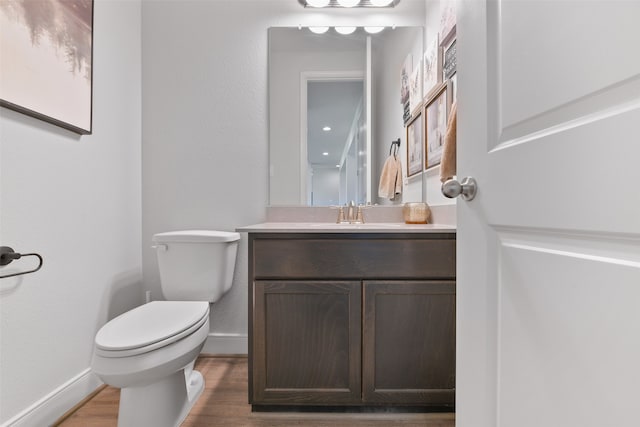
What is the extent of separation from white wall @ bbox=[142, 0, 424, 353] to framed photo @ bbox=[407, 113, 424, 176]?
2.16 feet

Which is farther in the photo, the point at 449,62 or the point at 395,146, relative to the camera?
the point at 395,146

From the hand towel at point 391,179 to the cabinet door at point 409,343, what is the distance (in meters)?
0.70

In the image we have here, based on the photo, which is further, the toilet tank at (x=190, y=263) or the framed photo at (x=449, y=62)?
the toilet tank at (x=190, y=263)

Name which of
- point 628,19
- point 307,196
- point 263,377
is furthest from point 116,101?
point 628,19

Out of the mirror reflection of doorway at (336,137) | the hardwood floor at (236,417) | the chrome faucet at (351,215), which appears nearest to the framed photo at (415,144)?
the mirror reflection of doorway at (336,137)

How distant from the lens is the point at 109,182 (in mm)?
1696

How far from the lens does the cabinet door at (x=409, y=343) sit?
1324mm

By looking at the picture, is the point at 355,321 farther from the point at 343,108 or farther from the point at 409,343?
the point at 343,108

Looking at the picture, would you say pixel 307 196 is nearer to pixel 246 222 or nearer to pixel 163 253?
pixel 246 222

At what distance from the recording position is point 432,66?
1675 mm

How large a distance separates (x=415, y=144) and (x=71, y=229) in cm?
178

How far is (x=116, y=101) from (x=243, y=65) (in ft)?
2.42

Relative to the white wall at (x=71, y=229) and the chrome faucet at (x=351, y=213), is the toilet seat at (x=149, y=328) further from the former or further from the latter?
the chrome faucet at (x=351, y=213)

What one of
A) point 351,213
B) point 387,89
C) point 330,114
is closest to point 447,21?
point 387,89
